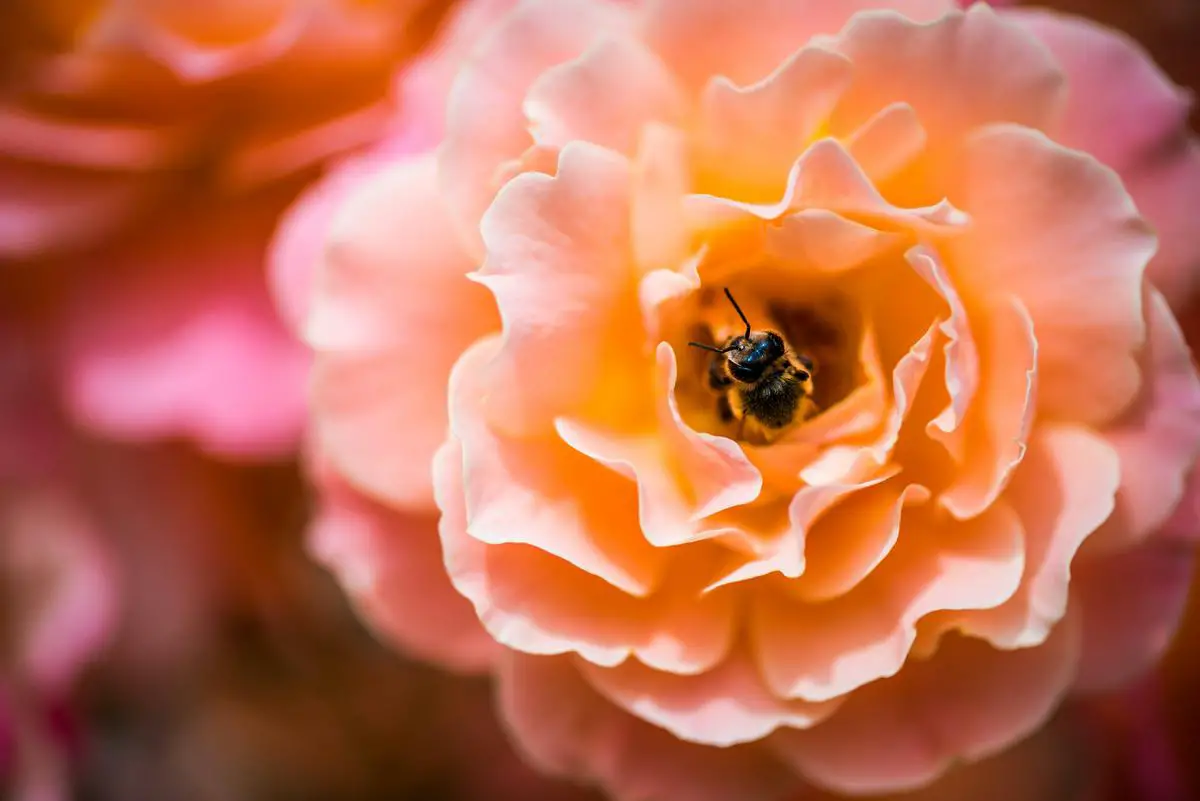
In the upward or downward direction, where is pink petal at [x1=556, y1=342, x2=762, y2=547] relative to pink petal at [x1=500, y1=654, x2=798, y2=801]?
upward

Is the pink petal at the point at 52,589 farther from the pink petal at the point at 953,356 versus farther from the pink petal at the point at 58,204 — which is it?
the pink petal at the point at 953,356

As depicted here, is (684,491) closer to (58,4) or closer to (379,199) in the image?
(379,199)

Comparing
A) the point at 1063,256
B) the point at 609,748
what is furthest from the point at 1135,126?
the point at 609,748

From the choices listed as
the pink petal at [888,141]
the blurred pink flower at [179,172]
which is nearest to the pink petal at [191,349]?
the blurred pink flower at [179,172]

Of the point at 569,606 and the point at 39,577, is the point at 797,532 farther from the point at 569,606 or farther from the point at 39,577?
the point at 39,577

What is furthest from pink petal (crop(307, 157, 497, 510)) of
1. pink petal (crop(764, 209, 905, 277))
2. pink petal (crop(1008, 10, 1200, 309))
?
pink petal (crop(1008, 10, 1200, 309))

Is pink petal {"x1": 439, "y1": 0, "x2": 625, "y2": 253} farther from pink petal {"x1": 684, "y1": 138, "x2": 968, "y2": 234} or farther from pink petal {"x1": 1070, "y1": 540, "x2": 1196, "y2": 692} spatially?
pink petal {"x1": 1070, "y1": 540, "x2": 1196, "y2": 692}
